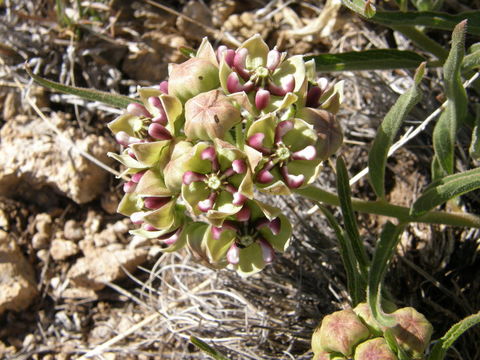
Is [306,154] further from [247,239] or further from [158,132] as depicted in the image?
[158,132]

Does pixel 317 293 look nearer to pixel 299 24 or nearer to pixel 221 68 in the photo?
pixel 221 68

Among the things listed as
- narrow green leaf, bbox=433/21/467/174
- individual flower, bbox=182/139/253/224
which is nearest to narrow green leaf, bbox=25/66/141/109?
individual flower, bbox=182/139/253/224

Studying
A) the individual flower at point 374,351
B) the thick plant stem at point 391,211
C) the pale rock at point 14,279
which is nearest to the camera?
the individual flower at point 374,351

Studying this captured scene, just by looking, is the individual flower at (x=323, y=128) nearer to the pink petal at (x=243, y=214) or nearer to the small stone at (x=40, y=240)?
the pink petal at (x=243, y=214)

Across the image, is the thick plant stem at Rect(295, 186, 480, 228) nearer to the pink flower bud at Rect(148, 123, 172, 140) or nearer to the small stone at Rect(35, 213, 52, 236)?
the pink flower bud at Rect(148, 123, 172, 140)

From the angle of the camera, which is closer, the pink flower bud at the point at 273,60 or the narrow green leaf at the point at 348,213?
the pink flower bud at the point at 273,60

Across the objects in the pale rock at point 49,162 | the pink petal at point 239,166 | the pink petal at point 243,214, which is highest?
the pink petal at point 239,166

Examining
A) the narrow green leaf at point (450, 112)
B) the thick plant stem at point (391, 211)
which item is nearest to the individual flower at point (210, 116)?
the thick plant stem at point (391, 211)
